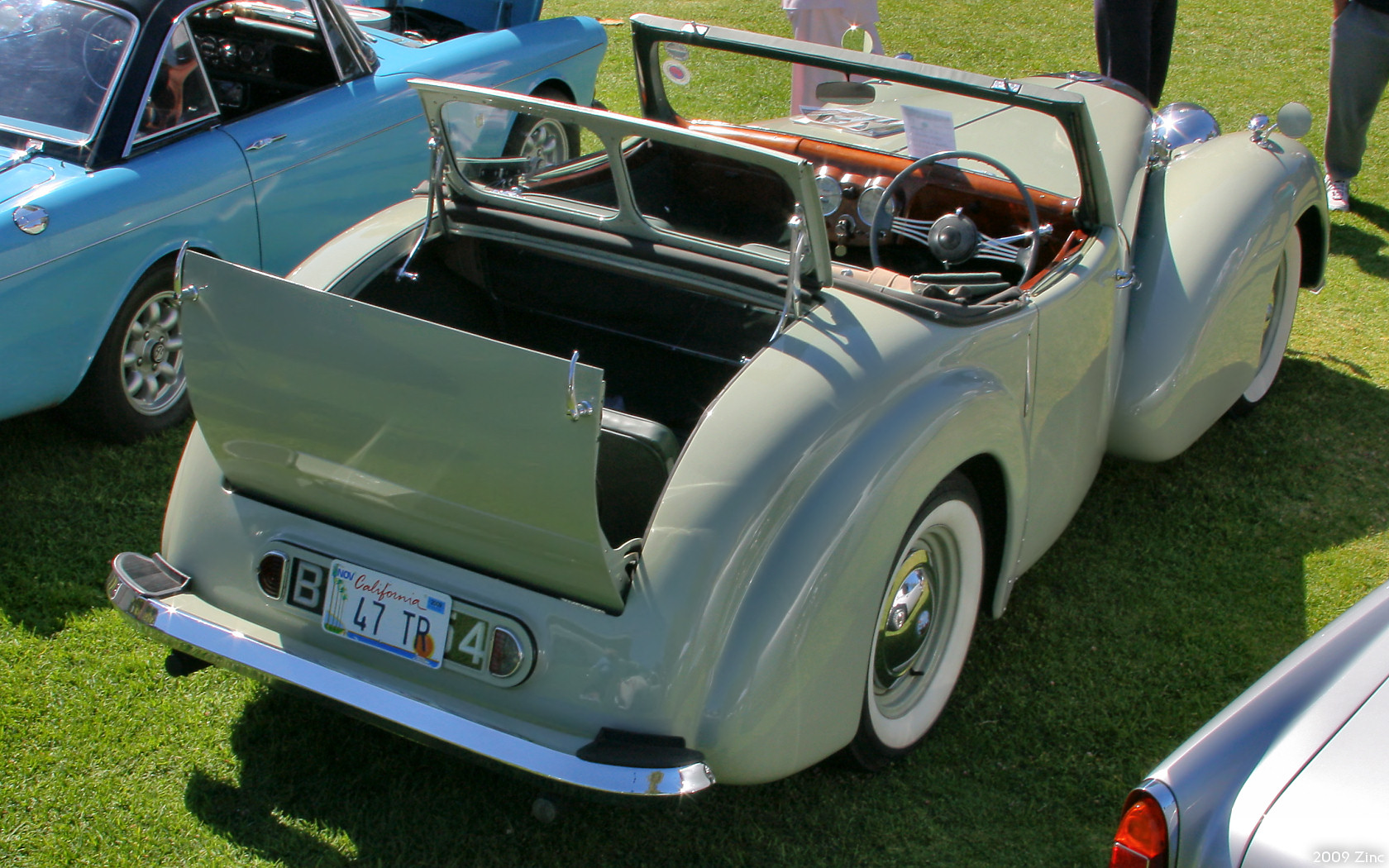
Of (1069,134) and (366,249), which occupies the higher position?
(1069,134)

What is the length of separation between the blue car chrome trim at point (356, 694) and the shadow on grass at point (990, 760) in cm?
9

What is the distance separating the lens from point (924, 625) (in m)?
2.86

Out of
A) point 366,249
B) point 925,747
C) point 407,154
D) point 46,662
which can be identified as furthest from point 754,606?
point 407,154

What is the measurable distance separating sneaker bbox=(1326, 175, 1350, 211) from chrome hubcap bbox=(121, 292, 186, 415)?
6233 mm

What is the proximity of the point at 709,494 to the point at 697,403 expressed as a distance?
2.96 feet

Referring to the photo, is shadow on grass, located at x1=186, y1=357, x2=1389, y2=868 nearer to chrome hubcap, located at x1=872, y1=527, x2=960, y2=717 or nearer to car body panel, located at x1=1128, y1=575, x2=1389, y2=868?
chrome hubcap, located at x1=872, y1=527, x2=960, y2=717

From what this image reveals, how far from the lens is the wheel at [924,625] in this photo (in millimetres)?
2662

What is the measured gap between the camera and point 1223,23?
10.7m

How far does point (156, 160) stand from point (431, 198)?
5.44 feet

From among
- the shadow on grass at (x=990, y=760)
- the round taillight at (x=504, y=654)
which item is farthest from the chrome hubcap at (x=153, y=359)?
the round taillight at (x=504, y=654)

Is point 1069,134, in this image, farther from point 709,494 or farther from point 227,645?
point 227,645

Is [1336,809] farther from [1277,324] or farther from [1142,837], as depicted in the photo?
[1277,324]

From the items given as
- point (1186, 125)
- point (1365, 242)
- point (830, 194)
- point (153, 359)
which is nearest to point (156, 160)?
point (153, 359)

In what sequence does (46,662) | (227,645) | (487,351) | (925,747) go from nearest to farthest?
(487,351)
(227,645)
(925,747)
(46,662)
